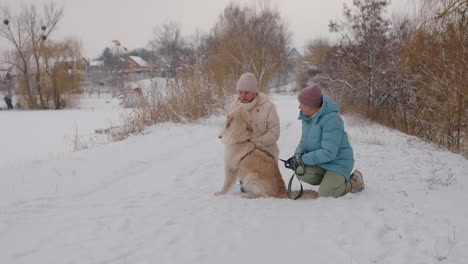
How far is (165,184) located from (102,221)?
155 cm

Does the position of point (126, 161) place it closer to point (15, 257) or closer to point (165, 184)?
point (165, 184)

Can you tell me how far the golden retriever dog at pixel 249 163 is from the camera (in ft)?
11.3

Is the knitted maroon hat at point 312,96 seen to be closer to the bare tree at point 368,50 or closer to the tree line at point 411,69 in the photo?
the tree line at point 411,69

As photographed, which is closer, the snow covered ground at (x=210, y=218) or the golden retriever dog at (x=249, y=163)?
the snow covered ground at (x=210, y=218)

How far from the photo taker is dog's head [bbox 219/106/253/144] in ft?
11.6

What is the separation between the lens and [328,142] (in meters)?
3.12

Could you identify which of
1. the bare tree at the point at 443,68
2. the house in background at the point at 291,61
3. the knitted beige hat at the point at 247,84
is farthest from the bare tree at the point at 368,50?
the house in background at the point at 291,61

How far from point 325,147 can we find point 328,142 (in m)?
0.07

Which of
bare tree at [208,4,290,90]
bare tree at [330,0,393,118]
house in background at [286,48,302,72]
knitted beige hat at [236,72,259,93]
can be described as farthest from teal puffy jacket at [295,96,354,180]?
house in background at [286,48,302,72]

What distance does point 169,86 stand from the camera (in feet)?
35.3

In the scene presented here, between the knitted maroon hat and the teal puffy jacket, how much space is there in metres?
0.09

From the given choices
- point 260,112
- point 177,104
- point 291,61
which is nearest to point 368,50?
point 177,104

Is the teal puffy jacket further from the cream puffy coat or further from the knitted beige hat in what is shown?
the knitted beige hat

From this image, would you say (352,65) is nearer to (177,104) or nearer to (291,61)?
(177,104)
